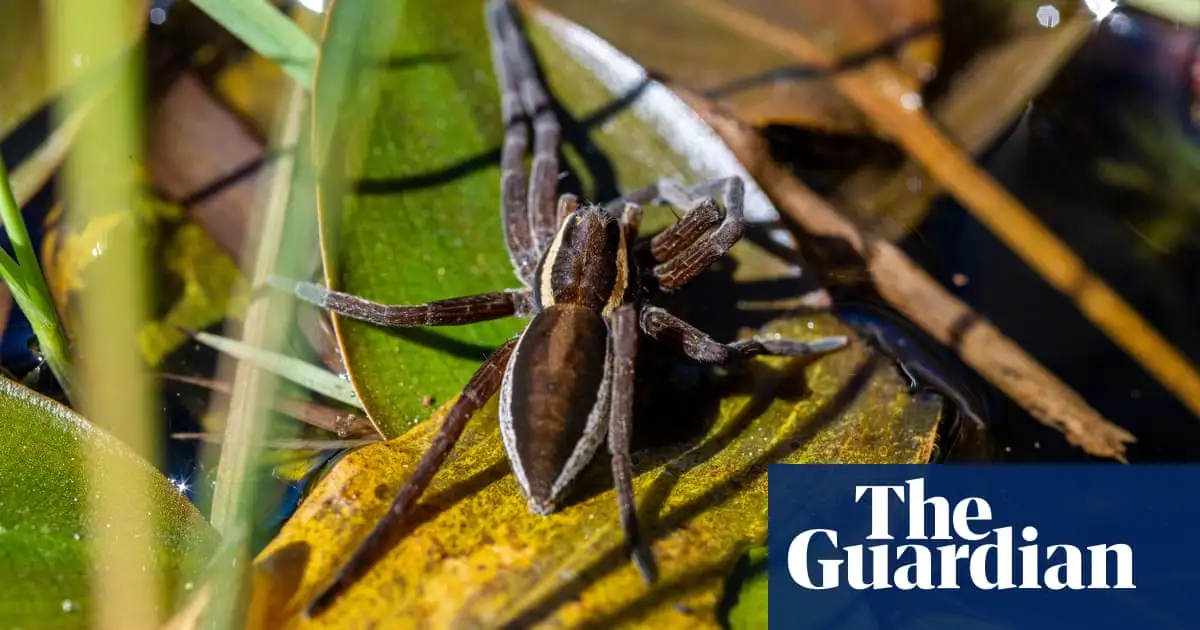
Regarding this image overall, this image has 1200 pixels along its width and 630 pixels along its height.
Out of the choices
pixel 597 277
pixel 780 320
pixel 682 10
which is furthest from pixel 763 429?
pixel 682 10

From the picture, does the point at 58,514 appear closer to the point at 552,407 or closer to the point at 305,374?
the point at 305,374

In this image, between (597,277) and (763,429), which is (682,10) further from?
(763,429)

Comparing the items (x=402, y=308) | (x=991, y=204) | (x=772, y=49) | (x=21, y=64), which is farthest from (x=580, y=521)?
(x=21, y=64)

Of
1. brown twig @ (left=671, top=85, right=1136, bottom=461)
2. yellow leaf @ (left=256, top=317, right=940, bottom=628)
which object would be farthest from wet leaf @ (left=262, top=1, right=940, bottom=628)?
brown twig @ (left=671, top=85, right=1136, bottom=461)

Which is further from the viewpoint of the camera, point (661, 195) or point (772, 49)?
point (772, 49)

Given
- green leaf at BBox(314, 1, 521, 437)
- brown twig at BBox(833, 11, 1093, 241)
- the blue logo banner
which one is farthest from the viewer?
brown twig at BBox(833, 11, 1093, 241)

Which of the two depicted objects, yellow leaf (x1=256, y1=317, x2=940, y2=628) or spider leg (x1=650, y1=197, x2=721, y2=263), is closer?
yellow leaf (x1=256, y1=317, x2=940, y2=628)

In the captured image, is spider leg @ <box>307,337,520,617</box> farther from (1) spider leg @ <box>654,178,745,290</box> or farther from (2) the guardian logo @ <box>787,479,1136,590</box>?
(2) the guardian logo @ <box>787,479,1136,590</box>
